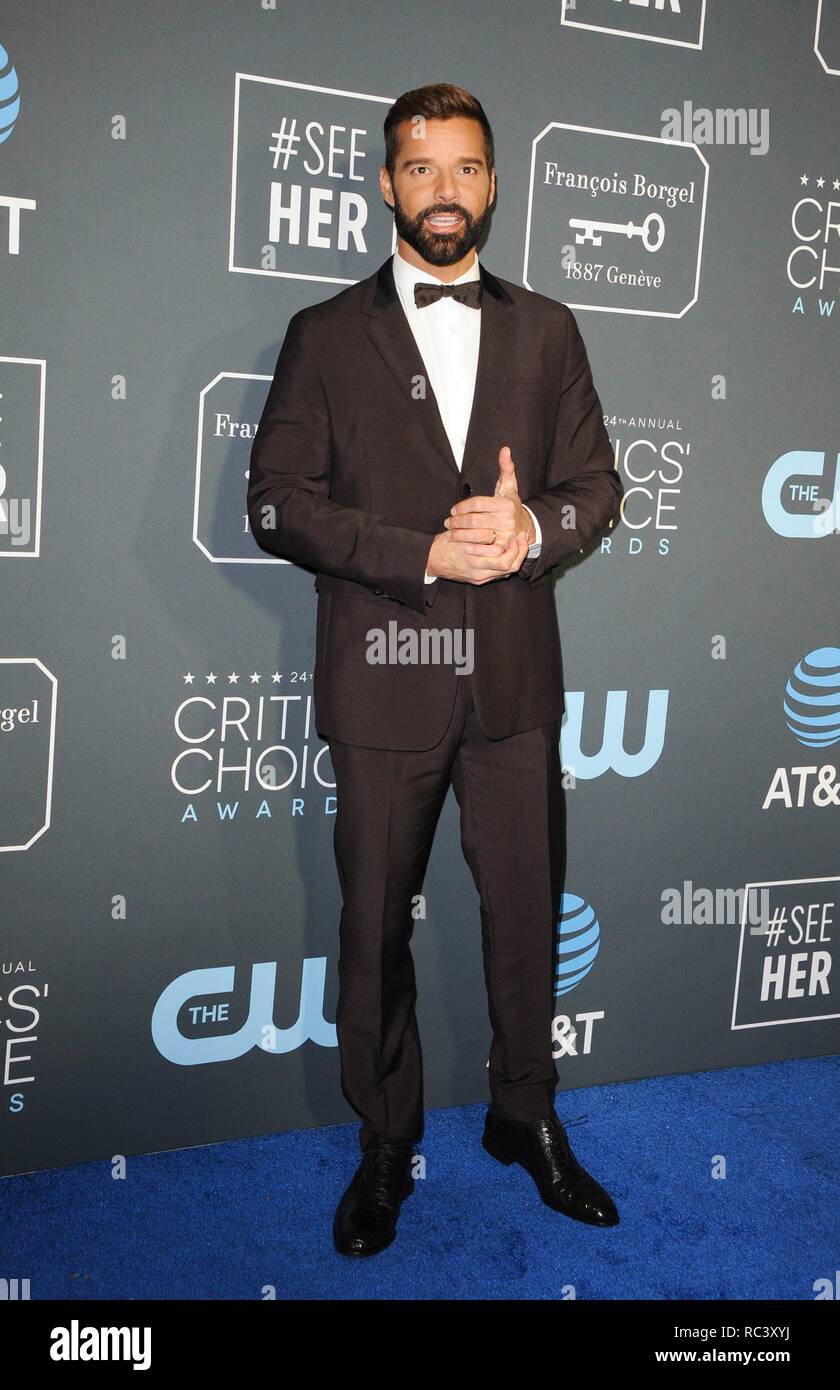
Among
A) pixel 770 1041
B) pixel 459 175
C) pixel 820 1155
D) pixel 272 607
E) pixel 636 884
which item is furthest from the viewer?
pixel 770 1041

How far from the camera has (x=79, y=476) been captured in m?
2.23

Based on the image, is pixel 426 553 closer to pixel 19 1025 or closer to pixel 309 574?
pixel 309 574

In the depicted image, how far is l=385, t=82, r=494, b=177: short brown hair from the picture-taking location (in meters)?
2.11

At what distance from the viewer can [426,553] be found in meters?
2.02

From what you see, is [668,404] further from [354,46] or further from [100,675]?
[100,675]

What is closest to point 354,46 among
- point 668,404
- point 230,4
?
point 230,4

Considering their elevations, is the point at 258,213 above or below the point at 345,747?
above

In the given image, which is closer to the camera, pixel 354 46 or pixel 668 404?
pixel 354 46

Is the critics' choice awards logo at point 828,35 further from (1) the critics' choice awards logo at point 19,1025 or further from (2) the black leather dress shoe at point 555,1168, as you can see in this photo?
(1) the critics' choice awards logo at point 19,1025

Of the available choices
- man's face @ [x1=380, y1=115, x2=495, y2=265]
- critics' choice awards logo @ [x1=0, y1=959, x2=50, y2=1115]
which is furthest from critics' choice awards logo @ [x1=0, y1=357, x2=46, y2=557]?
critics' choice awards logo @ [x1=0, y1=959, x2=50, y2=1115]

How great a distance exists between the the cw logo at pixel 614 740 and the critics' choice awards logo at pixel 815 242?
1.02 metres

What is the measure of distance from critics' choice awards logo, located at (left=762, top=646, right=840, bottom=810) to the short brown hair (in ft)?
4.89

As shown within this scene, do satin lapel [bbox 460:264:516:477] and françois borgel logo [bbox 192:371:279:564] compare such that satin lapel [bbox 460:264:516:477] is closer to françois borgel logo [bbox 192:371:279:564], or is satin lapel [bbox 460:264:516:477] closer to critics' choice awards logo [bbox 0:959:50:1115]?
françois borgel logo [bbox 192:371:279:564]

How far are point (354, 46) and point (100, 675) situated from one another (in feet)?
4.47
